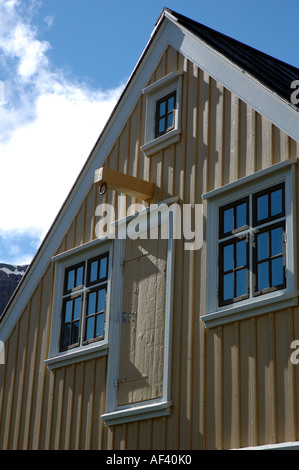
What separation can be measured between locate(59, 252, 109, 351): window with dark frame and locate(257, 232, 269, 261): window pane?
10.1 ft

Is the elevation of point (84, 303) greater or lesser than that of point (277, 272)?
greater

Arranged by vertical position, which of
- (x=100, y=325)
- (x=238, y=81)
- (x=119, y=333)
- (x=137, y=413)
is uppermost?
(x=238, y=81)

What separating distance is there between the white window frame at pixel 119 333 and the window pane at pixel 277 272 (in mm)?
1822

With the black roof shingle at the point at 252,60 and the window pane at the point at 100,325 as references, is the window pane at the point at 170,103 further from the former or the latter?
the window pane at the point at 100,325

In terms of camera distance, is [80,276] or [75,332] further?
[80,276]

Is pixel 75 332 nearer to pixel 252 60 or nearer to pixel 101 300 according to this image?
pixel 101 300

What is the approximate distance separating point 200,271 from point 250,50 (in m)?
4.87

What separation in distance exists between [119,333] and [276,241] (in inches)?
121

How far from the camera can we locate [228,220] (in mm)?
10547

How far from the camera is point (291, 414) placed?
28.8 feet

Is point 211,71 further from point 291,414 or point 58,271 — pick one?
point 291,414

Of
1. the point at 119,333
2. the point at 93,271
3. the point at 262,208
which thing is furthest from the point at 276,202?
the point at 93,271

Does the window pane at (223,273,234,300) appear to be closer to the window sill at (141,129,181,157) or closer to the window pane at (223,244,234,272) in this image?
the window pane at (223,244,234,272)

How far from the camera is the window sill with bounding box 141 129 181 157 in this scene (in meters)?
11.9
